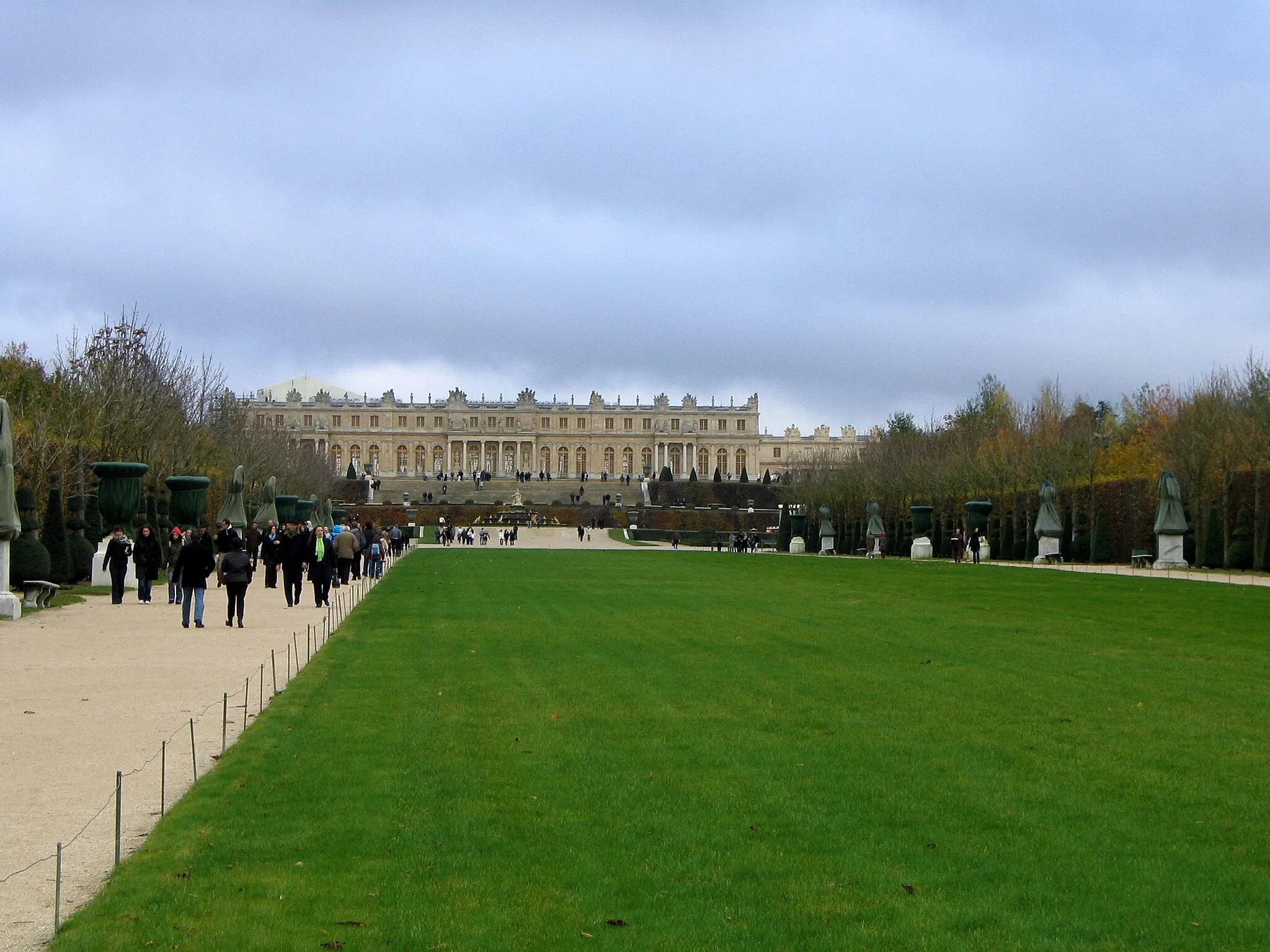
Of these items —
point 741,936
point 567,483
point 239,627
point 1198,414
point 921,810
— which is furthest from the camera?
point 567,483

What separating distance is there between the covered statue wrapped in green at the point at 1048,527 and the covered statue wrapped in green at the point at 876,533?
932 cm

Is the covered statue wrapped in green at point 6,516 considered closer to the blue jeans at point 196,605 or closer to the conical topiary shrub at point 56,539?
the blue jeans at point 196,605

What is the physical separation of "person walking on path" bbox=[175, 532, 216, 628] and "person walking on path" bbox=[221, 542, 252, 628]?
23 centimetres

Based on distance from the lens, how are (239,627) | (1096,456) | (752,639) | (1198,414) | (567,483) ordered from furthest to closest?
(567,483)
(1096,456)
(1198,414)
(239,627)
(752,639)

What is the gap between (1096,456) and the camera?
4941 cm

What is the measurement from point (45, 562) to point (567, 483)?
97.8 metres

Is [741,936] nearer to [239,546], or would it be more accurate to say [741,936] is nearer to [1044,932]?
[1044,932]

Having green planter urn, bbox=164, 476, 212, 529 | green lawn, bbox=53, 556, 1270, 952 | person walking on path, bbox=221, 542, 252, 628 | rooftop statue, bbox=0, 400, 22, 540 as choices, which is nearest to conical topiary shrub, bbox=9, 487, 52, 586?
rooftop statue, bbox=0, 400, 22, 540

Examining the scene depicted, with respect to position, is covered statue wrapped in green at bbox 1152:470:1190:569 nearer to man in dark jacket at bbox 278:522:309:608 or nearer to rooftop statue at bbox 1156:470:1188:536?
rooftop statue at bbox 1156:470:1188:536

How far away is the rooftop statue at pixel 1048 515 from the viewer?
41.1 m

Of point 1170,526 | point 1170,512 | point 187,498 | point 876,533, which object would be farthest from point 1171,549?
point 187,498

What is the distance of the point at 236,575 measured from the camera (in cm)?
1841

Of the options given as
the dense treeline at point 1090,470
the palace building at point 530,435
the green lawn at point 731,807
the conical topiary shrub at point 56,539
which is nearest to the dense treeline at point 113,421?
the conical topiary shrub at point 56,539

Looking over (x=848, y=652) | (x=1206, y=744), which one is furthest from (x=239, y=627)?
(x=1206, y=744)
